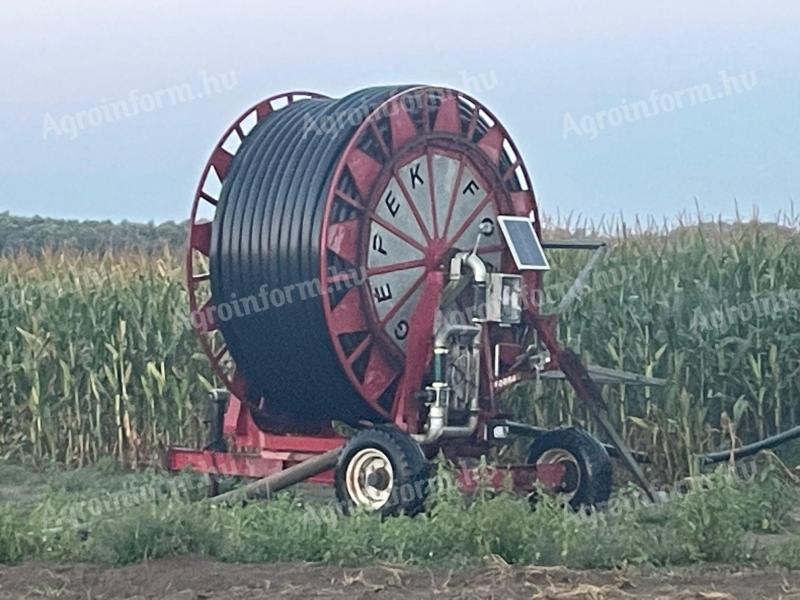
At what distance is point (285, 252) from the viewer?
10.7m

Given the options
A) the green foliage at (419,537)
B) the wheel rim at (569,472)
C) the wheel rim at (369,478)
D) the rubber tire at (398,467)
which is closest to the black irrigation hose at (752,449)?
the wheel rim at (569,472)

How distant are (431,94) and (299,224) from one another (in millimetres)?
1531

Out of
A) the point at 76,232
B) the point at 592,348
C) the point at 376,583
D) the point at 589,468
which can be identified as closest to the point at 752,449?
the point at 589,468

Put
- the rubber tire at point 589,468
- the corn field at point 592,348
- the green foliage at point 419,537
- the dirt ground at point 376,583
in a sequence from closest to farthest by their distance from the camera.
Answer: the dirt ground at point 376,583, the green foliage at point 419,537, the rubber tire at point 589,468, the corn field at point 592,348

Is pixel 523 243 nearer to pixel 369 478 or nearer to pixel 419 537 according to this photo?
pixel 369 478

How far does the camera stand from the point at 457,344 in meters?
10.8

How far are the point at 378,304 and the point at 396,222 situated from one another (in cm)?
63

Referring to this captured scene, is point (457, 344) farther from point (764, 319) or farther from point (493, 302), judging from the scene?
point (764, 319)

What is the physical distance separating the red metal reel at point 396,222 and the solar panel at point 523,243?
27 centimetres

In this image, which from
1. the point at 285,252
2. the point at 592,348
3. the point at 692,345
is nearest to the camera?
the point at 285,252

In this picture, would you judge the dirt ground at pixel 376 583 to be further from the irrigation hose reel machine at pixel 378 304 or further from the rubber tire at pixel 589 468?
the rubber tire at pixel 589 468

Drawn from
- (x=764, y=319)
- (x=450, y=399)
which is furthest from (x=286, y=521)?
(x=764, y=319)

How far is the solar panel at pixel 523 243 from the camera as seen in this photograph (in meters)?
11.2

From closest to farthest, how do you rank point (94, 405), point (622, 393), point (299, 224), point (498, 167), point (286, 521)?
point (286, 521) → point (299, 224) → point (498, 167) → point (622, 393) → point (94, 405)
